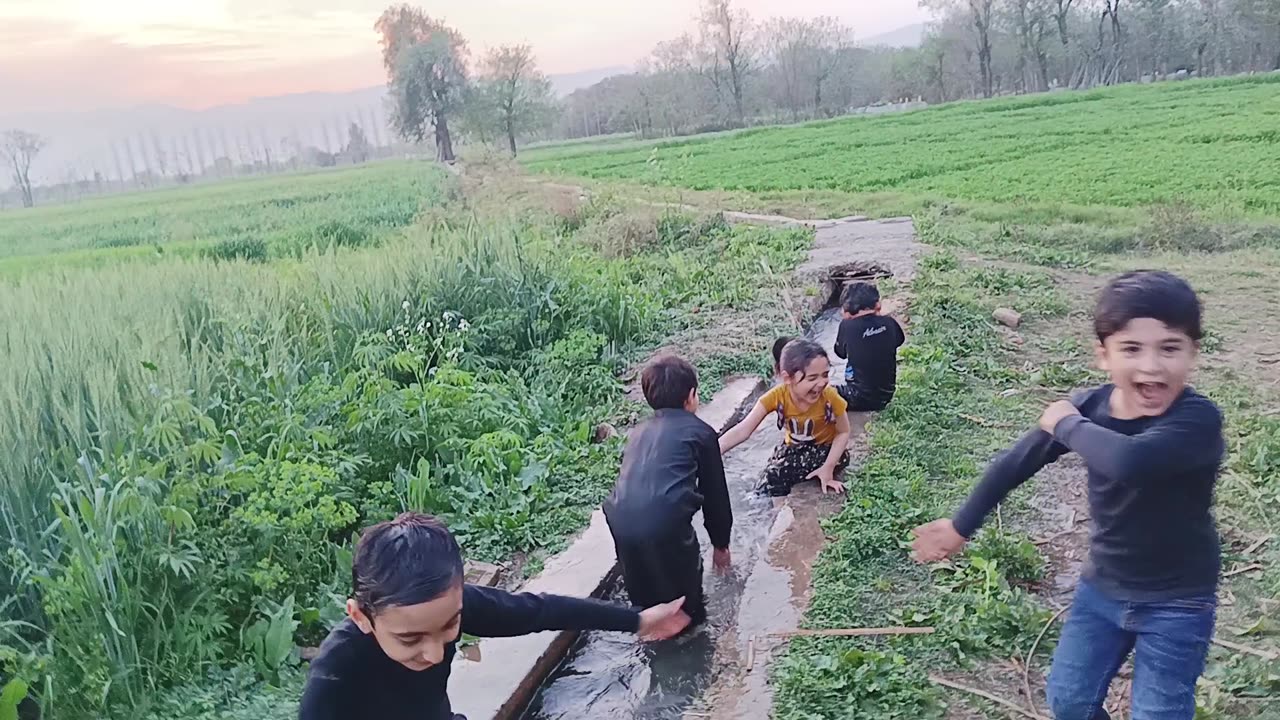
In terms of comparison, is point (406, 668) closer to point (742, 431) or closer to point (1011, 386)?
point (742, 431)

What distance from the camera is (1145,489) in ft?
6.89

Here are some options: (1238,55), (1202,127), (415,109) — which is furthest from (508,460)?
(1238,55)

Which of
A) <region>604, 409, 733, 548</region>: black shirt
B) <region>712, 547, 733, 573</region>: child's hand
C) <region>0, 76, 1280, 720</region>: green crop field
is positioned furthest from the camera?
<region>712, 547, 733, 573</region>: child's hand

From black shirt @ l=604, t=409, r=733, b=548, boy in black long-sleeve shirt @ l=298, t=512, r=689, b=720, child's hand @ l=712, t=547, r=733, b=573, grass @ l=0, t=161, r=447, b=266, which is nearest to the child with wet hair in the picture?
child's hand @ l=712, t=547, r=733, b=573

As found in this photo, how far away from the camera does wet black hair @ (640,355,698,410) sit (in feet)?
12.2

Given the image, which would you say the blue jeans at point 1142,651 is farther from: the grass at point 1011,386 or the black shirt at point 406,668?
the black shirt at point 406,668

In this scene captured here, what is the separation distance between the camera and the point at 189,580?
11.4 ft

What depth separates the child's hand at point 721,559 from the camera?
411 centimetres

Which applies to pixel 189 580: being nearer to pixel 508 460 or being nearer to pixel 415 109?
pixel 508 460

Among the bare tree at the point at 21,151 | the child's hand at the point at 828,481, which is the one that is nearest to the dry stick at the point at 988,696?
the child's hand at the point at 828,481

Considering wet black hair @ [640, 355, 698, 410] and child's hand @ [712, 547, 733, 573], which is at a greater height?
wet black hair @ [640, 355, 698, 410]

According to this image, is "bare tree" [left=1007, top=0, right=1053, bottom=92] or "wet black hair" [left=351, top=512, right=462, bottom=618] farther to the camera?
"bare tree" [left=1007, top=0, right=1053, bottom=92]

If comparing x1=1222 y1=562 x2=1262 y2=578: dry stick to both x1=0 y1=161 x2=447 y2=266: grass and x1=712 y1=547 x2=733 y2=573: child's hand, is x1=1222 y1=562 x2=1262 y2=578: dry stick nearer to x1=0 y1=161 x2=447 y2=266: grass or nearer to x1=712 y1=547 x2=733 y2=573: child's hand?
x1=712 y1=547 x2=733 y2=573: child's hand

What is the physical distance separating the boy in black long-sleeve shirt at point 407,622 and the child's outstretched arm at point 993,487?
3.19 feet
